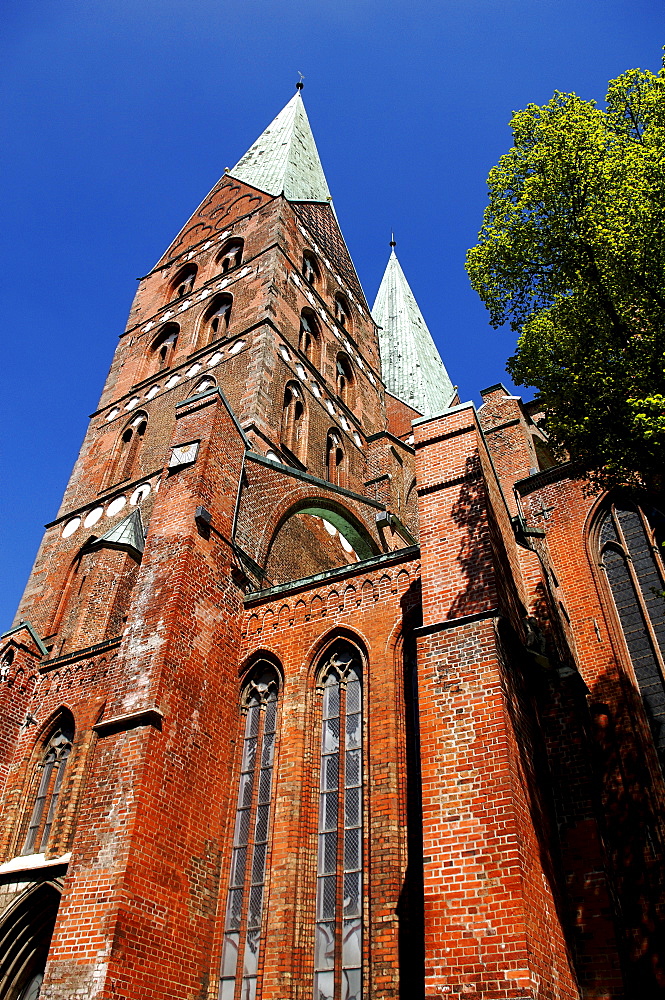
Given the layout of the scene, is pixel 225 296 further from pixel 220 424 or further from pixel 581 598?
pixel 581 598

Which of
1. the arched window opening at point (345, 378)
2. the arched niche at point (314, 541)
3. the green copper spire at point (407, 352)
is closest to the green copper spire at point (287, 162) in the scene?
the arched window opening at point (345, 378)

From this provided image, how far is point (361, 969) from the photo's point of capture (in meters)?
7.28

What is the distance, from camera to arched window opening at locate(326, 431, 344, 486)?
18719 mm

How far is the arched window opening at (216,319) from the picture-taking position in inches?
762

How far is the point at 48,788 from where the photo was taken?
35.2ft

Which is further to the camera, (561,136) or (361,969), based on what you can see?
(561,136)

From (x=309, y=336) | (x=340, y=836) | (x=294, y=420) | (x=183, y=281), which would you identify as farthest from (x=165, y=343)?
(x=340, y=836)

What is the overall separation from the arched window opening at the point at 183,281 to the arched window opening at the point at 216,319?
2841 millimetres

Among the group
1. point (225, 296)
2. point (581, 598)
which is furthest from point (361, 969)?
point (225, 296)

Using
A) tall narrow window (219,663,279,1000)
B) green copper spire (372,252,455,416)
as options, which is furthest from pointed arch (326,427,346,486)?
green copper spire (372,252,455,416)

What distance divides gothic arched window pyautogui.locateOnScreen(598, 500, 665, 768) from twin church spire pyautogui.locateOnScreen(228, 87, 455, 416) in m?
15.5

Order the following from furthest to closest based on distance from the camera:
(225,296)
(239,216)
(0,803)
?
(239,216)
(225,296)
(0,803)

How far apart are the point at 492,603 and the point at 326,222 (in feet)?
69.1

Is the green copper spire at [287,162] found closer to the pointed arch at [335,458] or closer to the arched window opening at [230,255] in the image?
the arched window opening at [230,255]
